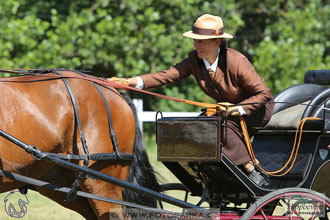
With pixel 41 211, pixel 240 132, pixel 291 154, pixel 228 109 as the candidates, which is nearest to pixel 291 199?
pixel 291 154

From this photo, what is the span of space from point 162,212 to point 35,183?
37.0 inches

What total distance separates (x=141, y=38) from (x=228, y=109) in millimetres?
6798

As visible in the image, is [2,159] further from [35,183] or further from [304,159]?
[304,159]

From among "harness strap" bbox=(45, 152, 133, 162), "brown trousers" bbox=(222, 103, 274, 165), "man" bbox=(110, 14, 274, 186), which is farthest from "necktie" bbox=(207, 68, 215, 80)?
"harness strap" bbox=(45, 152, 133, 162)

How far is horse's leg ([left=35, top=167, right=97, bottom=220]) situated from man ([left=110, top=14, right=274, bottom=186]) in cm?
79

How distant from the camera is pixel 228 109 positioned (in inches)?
155

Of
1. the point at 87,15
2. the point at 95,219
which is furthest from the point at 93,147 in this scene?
the point at 87,15

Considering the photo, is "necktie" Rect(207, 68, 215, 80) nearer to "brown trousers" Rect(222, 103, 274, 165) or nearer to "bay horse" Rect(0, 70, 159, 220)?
"brown trousers" Rect(222, 103, 274, 165)

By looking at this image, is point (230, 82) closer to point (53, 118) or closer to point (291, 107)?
point (291, 107)

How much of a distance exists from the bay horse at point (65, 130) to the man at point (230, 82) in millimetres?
372

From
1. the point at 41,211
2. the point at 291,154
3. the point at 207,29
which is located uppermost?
the point at 207,29

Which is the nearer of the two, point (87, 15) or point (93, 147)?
point (93, 147)

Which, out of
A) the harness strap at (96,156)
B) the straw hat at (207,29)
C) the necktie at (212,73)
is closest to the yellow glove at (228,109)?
the necktie at (212,73)

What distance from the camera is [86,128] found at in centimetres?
383
